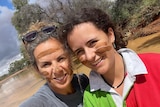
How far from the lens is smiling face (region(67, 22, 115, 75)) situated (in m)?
2.17

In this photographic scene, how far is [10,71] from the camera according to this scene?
4256 cm

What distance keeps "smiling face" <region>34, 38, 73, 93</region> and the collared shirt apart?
0.80 feet

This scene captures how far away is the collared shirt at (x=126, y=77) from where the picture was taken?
2.12 metres

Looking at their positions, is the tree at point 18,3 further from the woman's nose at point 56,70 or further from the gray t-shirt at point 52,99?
the woman's nose at point 56,70

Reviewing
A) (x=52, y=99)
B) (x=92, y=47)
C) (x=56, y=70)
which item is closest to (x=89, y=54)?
(x=92, y=47)

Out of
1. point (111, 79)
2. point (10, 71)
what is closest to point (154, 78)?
point (111, 79)

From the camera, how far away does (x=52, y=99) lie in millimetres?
2416

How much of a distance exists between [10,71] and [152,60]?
4184 cm

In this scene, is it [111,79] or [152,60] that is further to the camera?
[111,79]

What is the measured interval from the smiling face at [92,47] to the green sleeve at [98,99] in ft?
0.55

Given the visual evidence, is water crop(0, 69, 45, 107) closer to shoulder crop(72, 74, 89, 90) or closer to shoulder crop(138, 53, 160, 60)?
shoulder crop(72, 74, 89, 90)

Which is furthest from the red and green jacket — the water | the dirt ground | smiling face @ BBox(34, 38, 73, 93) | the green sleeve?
the dirt ground

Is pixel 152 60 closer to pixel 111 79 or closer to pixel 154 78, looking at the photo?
pixel 154 78

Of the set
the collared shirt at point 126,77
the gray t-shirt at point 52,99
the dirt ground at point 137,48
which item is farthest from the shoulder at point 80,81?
the dirt ground at point 137,48
